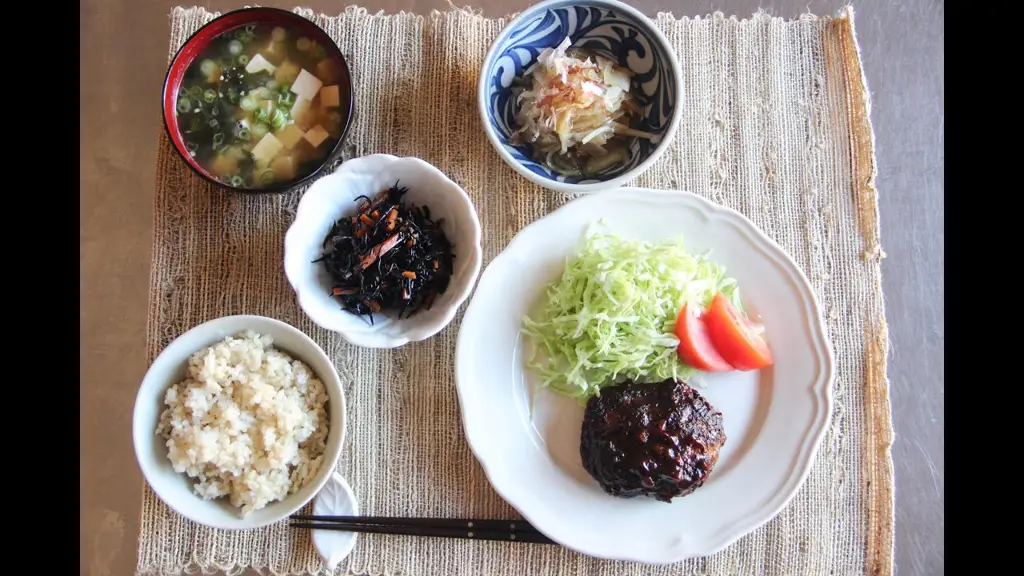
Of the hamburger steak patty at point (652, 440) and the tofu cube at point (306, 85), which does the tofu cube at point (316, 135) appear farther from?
the hamburger steak patty at point (652, 440)

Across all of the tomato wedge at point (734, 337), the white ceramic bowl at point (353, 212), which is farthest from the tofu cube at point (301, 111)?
the tomato wedge at point (734, 337)

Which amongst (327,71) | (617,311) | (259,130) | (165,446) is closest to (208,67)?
(259,130)

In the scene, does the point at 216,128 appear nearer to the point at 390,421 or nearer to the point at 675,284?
the point at 390,421

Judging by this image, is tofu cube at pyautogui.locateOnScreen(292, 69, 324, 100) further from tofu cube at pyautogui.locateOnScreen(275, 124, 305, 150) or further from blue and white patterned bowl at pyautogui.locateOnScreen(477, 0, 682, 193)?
blue and white patterned bowl at pyautogui.locateOnScreen(477, 0, 682, 193)

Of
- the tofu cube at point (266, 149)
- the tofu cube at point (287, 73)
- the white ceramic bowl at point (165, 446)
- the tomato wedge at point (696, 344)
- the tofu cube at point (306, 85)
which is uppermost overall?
the tofu cube at point (287, 73)

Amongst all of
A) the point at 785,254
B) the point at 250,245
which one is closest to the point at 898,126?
the point at 785,254

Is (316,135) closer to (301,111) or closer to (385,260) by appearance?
(301,111)
